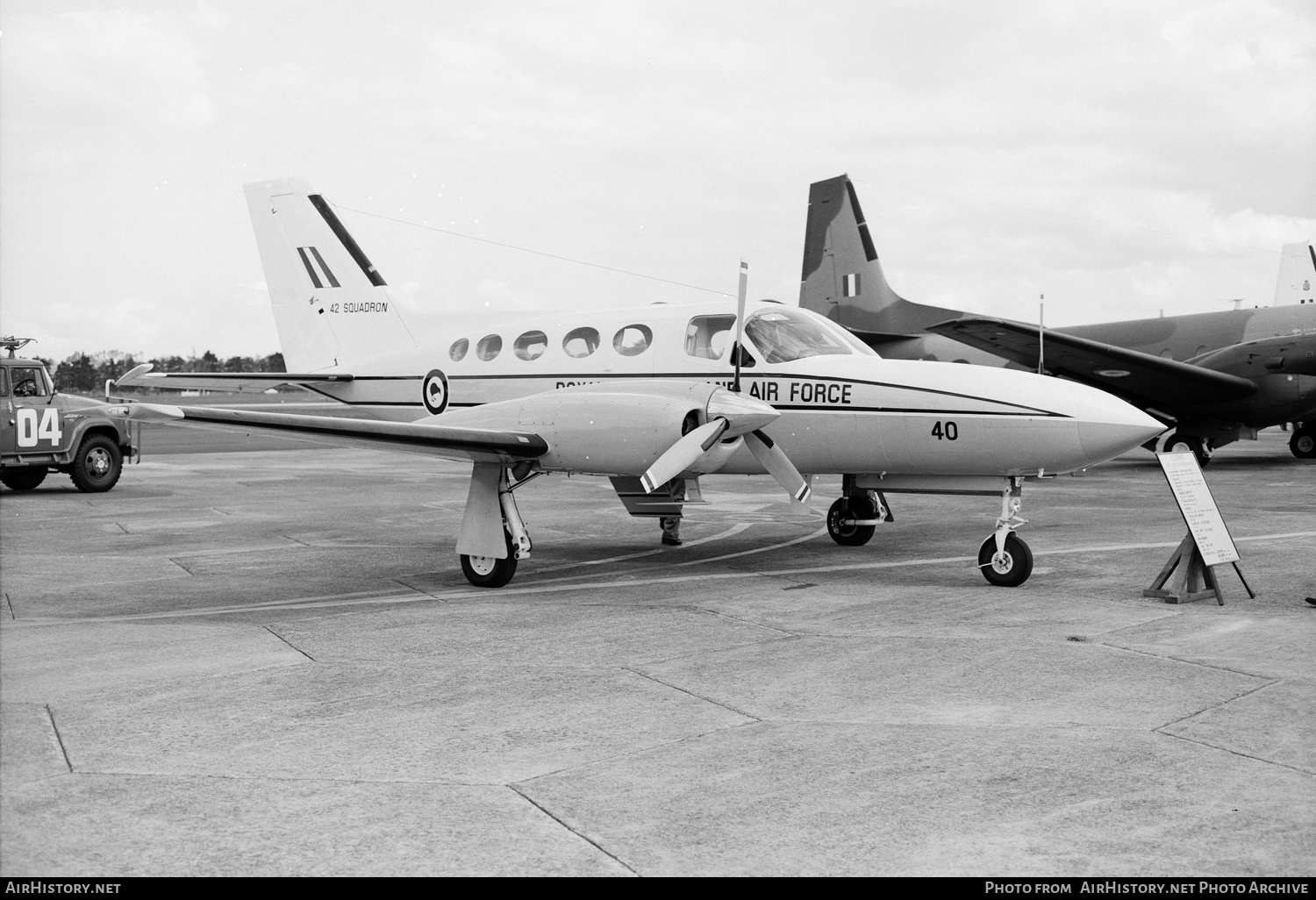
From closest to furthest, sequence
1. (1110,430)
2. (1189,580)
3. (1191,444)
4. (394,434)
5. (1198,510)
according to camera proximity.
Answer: (1189,580) → (1198,510) → (1110,430) → (394,434) → (1191,444)

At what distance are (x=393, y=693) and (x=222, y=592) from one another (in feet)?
13.7

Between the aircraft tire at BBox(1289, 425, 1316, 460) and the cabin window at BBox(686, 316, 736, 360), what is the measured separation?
69.4 ft

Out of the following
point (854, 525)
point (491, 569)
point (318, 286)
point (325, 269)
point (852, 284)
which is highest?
point (852, 284)

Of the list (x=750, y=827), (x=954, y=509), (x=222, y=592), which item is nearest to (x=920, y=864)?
(x=750, y=827)

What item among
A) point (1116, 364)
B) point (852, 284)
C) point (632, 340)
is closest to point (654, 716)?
point (632, 340)

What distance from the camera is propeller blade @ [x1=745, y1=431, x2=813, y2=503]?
951 centimetres

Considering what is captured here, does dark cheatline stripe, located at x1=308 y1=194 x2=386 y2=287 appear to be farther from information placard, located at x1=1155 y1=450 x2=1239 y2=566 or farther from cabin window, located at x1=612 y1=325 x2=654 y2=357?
information placard, located at x1=1155 y1=450 x2=1239 y2=566

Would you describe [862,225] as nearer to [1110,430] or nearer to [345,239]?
[345,239]

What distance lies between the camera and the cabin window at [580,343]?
11.2m

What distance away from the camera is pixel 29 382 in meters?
17.5

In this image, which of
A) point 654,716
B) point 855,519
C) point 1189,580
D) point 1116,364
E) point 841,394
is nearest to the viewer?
point 654,716

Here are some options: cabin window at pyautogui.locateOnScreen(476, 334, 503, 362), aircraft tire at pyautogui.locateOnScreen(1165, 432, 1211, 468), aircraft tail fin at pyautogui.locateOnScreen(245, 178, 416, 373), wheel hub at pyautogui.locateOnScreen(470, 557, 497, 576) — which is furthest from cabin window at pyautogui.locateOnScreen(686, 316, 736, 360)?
aircraft tire at pyautogui.locateOnScreen(1165, 432, 1211, 468)

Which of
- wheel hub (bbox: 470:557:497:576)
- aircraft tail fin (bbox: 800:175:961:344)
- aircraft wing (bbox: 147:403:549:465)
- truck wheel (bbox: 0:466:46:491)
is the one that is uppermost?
aircraft tail fin (bbox: 800:175:961:344)

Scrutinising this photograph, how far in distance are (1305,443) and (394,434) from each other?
24.5 meters
